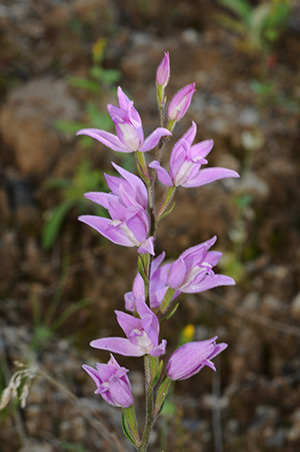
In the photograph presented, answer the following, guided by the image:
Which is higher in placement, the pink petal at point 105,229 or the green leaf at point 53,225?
the pink petal at point 105,229

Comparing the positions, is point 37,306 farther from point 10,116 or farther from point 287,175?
point 287,175

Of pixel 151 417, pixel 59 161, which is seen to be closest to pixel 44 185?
pixel 59 161

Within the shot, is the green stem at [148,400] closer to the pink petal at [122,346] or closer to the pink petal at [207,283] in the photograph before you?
the pink petal at [122,346]

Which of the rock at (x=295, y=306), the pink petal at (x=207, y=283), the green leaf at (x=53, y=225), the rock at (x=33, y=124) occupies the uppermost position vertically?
the pink petal at (x=207, y=283)

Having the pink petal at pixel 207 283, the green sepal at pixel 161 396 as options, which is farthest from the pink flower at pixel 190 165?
the green sepal at pixel 161 396

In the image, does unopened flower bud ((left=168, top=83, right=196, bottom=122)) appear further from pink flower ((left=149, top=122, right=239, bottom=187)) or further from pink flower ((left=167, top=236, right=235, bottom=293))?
pink flower ((left=167, top=236, right=235, bottom=293))

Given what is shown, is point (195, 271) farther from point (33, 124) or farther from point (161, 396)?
point (33, 124)

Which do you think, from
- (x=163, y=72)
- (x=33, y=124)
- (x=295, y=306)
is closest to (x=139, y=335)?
(x=163, y=72)

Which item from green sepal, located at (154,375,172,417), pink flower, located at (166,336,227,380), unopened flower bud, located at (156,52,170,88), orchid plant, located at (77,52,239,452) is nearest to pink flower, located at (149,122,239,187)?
orchid plant, located at (77,52,239,452)
